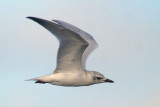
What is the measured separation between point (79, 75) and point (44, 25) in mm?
2964

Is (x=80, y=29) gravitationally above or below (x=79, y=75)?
above

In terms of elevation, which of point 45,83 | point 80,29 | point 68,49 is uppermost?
point 80,29

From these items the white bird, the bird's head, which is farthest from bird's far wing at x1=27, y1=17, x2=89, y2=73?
the bird's head

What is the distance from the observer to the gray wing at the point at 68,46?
15156 millimetres

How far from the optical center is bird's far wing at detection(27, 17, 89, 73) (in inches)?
596

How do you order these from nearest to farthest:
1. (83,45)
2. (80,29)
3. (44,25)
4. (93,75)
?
(44,25)
(83,45)
(93,75)
(80,29)

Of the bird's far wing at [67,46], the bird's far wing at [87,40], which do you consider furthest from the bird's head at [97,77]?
the bird's far wing at [67,46]

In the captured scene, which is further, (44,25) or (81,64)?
(81,64)

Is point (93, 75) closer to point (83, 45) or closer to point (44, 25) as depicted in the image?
point (83, 45)

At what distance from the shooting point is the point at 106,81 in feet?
59.7

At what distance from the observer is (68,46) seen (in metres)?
16.2

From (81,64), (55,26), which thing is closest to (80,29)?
(81,64)

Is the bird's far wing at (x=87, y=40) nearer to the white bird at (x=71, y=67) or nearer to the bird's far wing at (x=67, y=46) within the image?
the white bird at (x=71, y=67)

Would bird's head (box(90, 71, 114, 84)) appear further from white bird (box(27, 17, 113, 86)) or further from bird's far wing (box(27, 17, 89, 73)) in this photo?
bird's far wing (box(27, 17, 89, 73))
